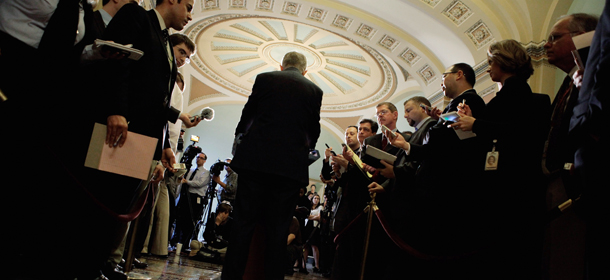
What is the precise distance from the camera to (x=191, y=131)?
14602 mm

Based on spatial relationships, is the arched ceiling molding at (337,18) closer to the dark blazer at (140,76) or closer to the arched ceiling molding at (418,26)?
the arched ceiling molding at (418,26)

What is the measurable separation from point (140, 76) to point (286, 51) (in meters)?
10.4

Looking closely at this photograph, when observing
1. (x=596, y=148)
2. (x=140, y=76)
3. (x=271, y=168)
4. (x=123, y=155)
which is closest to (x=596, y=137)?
(x=596, y=148)

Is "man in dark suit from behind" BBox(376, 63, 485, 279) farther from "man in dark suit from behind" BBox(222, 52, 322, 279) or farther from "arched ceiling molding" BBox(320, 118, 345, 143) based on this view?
"arched ceiling molding" BBox(320, 118, 345, 143)

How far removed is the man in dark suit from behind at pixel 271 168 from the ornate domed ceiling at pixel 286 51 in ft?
24.7

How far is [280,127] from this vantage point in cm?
224

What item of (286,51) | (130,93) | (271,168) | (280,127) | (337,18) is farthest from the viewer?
(286,51)

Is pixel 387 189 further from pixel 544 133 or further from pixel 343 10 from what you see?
pixel 343 10

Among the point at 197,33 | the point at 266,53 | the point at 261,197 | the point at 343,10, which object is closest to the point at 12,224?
the point at 261,197

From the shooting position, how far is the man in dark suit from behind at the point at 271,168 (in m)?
2.12

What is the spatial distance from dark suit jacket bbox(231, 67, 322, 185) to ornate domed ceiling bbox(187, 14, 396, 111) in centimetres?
747

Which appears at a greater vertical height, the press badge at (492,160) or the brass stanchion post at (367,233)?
the press badge at (492,160)

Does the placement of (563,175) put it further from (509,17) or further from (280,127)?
(509,17)

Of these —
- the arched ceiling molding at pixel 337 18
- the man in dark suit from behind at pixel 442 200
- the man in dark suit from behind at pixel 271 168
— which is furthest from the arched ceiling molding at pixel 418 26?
the man in dark suit from behind at pixel 271 168
